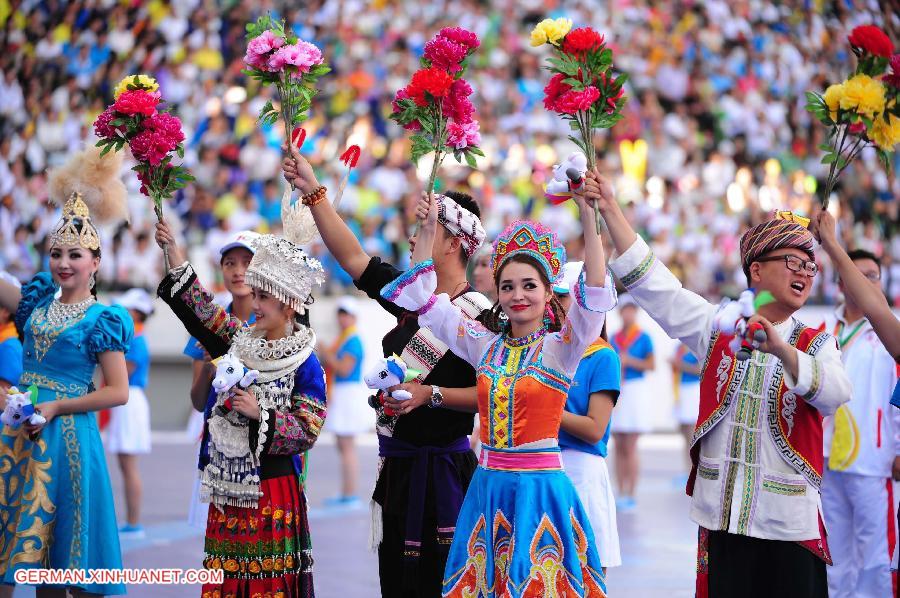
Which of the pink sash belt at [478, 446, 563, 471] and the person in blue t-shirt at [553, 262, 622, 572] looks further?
the person in blue t-shirt at [553, 262, 622, 572]

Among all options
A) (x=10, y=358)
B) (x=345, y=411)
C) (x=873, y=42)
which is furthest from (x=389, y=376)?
(x=345, y=411)

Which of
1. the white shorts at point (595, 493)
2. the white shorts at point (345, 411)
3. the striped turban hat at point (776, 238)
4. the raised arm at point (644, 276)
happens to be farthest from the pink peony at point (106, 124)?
the white shorts at point (345, 411)

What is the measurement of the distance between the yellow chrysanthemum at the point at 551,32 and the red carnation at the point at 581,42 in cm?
3


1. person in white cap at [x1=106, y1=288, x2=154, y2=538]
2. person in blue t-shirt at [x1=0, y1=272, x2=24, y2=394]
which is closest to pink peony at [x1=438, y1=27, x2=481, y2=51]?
person in blue t-shirt at [x1=0, y1=272, x2=24, y2=394]

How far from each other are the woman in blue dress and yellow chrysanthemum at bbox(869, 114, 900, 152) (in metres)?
3.38

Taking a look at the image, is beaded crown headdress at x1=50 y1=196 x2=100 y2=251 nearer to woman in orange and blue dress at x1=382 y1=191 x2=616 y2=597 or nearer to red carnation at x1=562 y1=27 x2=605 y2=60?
woman in orange and blue dress at x1=382 y1=191 x2=616 y2=597

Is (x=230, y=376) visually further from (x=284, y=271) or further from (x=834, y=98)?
(x=834, y=98)

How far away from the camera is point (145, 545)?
8.01m

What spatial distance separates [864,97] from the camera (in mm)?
4008

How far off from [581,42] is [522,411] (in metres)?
1.28

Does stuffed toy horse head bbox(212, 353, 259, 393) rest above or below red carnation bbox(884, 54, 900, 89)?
below

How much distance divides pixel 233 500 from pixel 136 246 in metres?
10.5

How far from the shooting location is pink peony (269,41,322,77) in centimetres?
421

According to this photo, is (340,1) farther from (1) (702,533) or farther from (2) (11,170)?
(1) (702,533)
